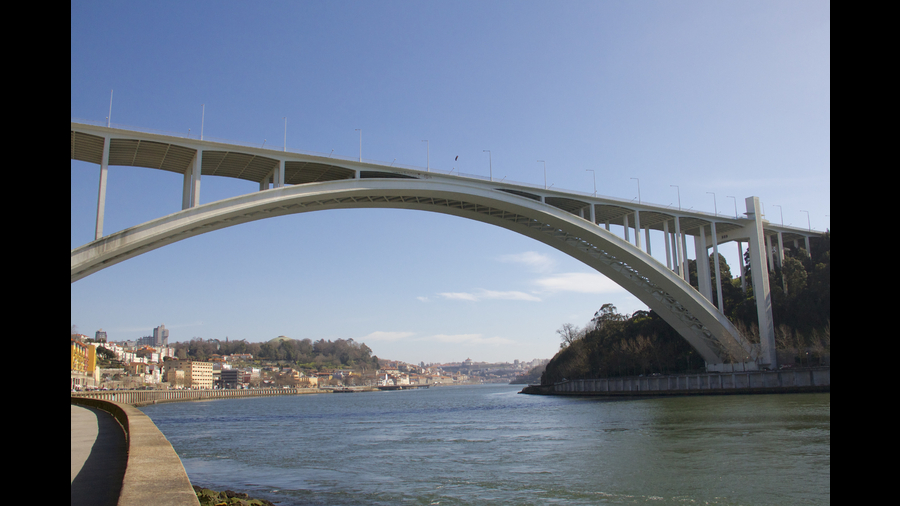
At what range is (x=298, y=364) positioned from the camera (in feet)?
517

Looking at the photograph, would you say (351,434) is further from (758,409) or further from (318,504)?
(758,409)

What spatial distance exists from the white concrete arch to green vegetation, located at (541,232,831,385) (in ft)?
12.3

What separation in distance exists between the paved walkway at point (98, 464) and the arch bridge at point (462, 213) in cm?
859

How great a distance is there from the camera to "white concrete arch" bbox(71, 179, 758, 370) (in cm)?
2056

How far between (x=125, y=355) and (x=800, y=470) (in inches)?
5464

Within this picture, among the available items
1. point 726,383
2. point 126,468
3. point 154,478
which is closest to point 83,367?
point 726,383

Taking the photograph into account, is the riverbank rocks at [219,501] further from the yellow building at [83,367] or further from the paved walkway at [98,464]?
the yellow building at [83,367]

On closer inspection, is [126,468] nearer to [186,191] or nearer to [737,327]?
[186,191]

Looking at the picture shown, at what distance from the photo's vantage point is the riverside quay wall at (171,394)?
61.7 meters

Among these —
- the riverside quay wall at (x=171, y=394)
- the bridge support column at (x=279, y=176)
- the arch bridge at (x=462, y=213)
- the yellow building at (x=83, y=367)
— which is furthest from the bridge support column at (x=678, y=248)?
the yellow building at (x=83, y=367)

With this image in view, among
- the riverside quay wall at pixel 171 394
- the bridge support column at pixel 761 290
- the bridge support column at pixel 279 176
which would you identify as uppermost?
the bridge support column at pixel 279 176
